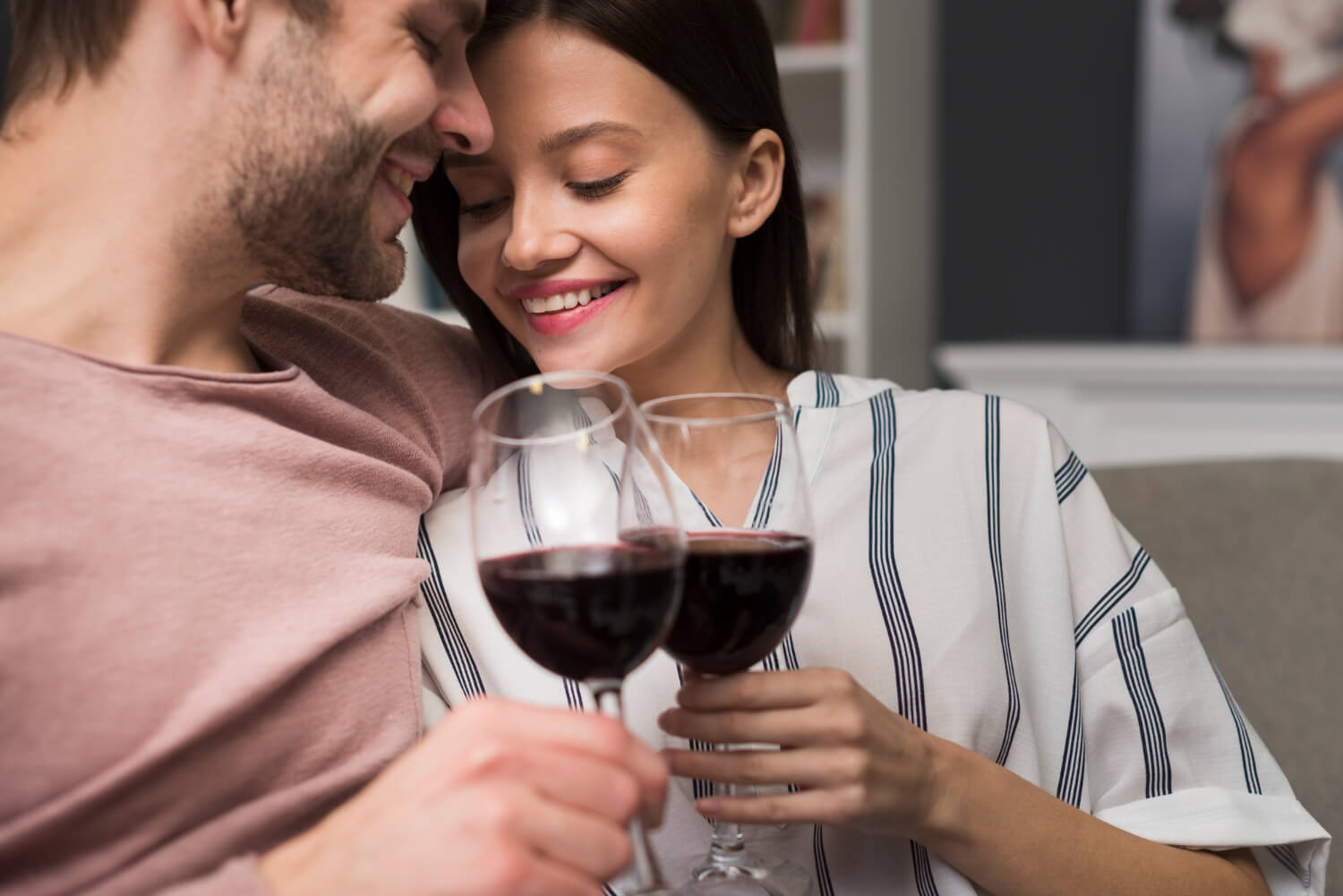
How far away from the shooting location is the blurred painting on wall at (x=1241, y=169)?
303 cm

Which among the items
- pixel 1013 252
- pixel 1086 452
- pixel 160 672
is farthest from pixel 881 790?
pixel 1013 252

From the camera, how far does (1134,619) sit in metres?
1.29

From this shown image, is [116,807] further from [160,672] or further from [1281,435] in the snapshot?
[1281,435]

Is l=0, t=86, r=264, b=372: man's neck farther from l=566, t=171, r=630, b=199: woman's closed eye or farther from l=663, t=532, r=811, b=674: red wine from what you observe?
l=663, t=532, r=811, b=674: red wine

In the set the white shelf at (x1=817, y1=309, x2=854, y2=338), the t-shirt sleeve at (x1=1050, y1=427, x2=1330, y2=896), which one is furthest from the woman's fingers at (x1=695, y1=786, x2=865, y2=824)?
the white shelf at (x1=817, y1=309, x2=854, y2=338)

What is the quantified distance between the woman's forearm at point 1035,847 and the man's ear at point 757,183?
70 centimetres

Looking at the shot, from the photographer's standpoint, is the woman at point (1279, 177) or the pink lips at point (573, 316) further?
the woman at point (1279, 177)

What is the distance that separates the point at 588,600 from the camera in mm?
772

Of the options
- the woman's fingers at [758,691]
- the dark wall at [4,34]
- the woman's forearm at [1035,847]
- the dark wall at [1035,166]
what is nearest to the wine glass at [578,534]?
the woman's fingers at [758,691]

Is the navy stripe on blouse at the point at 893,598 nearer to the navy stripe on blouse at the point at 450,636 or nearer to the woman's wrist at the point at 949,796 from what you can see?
the woman's wrist at the point at 949,796

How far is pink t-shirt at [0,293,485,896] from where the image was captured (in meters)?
0.88

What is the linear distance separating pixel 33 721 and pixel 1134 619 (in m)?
1.03

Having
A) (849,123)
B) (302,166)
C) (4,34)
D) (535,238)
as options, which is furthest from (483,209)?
(4,34)

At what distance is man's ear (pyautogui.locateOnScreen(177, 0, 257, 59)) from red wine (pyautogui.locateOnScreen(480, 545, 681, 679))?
1.90 feet
